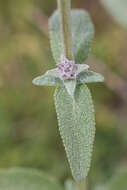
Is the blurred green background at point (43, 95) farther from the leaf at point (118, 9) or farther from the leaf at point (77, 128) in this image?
the leaf at point (77, 128)

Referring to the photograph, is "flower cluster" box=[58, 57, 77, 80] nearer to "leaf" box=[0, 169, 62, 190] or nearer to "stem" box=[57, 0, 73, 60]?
"stem" box=[57, 0, 73, 60]

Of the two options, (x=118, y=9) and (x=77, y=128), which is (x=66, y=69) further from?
(x=118, y=9)

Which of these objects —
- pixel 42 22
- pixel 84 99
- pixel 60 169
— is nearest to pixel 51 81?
pixel 84 99

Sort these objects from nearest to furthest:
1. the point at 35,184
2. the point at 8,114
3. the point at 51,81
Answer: the point at 51,81, the point at 35,184, the point at 8,114

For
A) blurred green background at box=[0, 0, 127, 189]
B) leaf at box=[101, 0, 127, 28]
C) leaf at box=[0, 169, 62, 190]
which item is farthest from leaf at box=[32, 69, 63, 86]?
leaf at box=[101, 0, 127, 28]

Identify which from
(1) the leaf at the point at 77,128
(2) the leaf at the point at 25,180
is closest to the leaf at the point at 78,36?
(1) the leaf at the point at 77,128

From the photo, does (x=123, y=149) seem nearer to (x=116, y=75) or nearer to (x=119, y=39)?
(x=116, y=75)
